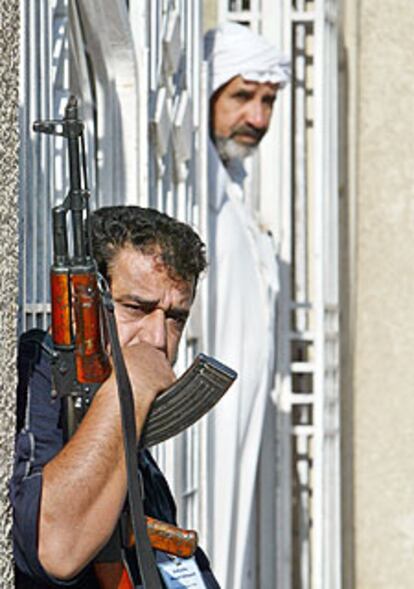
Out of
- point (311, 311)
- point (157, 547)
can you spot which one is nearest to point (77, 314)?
point (157, 547)

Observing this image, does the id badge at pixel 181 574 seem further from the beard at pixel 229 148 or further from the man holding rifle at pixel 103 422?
the beard at pixel 229 148

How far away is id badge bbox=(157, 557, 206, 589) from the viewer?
10.0 feet

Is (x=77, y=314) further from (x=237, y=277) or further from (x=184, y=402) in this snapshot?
(x=237, y=277)

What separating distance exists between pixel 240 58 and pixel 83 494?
480 centimetres

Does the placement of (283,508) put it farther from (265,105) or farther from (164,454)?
(164,454)

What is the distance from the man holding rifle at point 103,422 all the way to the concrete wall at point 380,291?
5.96 meters

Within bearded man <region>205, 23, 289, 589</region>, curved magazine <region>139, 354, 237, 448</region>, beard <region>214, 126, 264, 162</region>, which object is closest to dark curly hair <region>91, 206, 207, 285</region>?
curved magazine <region>139, 354, 237, 448</region>

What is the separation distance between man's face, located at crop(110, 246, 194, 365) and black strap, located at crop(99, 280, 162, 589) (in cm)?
35

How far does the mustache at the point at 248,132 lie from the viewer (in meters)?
7.31

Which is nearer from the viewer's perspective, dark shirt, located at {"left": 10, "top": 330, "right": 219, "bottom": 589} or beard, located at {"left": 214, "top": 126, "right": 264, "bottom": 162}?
dark shirt, located at {"left": 10, "top": 330, "right": 219, "bottom": 589}

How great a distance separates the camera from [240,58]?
290 inches

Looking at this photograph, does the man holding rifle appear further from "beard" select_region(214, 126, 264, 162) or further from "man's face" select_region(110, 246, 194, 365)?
"beard" select_region(214, 126, 264, 162)

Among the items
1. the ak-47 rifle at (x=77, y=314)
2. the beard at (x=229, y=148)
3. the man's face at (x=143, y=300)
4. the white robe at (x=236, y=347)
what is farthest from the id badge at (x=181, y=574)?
the beard at (x=229, y=148)

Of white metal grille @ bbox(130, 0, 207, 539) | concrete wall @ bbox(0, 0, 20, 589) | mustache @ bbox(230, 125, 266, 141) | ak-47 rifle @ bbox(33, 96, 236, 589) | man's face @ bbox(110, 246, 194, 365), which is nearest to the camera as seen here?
concrete wall @ bbox(0, 0, 20, 589)
